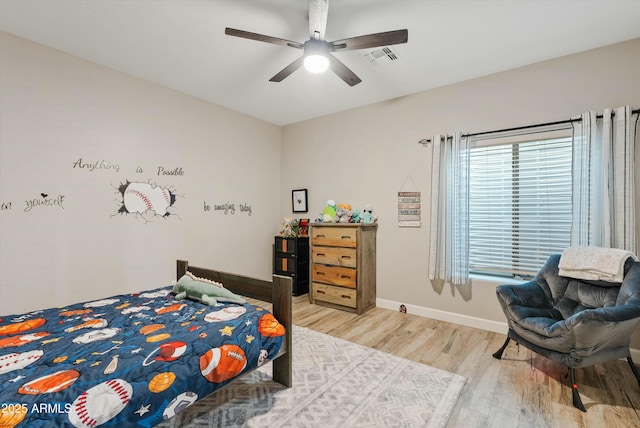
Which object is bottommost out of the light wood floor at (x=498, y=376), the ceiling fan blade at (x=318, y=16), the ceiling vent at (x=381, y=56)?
the light wood floor at (x=498, y=376)

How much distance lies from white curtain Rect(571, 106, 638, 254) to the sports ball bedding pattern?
275 cm

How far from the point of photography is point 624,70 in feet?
8.16

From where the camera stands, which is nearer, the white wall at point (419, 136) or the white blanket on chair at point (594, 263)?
the white blanket on chair at point (594, 263)

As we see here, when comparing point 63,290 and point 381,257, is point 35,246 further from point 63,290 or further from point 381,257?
point 381,257

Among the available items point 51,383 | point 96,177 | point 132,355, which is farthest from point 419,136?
point 51,383

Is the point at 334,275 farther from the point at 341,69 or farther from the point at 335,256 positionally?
the point at 341,69

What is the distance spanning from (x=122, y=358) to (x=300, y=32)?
2.52m

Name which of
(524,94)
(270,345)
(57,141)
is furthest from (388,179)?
(57,141)

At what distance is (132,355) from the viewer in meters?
1.36

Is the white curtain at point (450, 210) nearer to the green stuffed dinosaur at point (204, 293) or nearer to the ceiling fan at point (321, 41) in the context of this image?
the ceiling fan at point (321, 41)

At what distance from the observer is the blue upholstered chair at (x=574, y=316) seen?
1.81 metres

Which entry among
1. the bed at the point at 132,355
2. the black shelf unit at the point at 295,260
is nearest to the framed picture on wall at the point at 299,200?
the black shelf unit at the point at 295,260

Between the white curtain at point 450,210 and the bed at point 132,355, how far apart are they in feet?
6.72

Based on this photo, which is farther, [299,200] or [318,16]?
[299,200]
